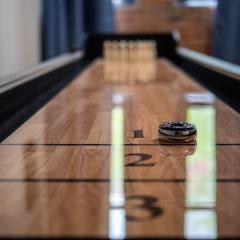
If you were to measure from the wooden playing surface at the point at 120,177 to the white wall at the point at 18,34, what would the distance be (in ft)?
13.7

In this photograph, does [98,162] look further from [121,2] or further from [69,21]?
[121,2]

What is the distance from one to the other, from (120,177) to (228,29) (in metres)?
5.96

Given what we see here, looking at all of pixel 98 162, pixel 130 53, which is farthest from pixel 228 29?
pixel 98 162

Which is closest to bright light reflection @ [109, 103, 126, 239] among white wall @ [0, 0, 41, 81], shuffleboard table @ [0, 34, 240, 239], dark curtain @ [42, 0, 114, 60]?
shuffleboard table @ [0, 34, 240, 239]

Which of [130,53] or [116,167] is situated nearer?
[116,167]

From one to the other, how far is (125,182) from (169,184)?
0.09 metres

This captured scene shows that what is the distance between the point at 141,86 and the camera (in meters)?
2.80

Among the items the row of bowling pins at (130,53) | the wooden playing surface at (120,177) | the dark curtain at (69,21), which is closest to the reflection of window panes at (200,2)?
the dark curtain at (69,21)

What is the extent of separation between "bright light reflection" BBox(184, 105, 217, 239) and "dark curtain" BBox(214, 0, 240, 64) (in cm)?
532

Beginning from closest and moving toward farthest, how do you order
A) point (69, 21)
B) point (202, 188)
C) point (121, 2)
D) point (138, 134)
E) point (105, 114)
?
point (202, 188) < point (138, 134) < point (105, 114) < point (69, 21) < point (121, 2)

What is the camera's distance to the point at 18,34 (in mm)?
6457

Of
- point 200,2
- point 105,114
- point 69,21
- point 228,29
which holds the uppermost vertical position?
point 200,2

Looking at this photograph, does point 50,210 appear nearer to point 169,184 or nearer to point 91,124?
point 169,184

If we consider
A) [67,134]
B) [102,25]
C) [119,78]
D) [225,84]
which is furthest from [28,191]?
[102,25]
